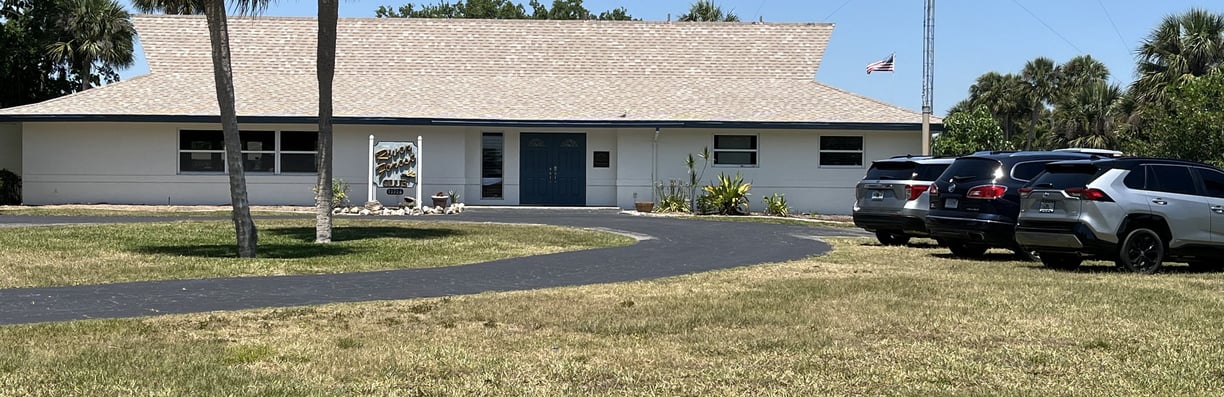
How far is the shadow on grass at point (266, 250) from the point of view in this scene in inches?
663

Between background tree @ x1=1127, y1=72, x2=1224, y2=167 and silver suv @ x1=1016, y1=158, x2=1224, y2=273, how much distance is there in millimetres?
16515

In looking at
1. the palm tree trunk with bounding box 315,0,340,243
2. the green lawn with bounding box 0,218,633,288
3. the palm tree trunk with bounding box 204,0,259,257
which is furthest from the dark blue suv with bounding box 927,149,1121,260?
the palm tree trunk with bounding box 204,0,259,257

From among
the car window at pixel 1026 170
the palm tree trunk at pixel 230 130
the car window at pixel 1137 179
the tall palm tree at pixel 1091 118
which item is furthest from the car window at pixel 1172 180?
the tall palm tree at pixel 1091 118

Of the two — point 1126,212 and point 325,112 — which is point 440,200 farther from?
point 1126,212

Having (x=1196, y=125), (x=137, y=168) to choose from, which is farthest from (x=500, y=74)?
(x=1196, y=125)

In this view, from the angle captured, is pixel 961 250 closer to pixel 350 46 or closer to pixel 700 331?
pixel 700 331

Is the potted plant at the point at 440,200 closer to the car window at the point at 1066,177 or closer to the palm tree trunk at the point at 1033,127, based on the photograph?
the car window at the point at 1066,177

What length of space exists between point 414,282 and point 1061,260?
8.90m

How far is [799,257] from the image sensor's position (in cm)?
1739

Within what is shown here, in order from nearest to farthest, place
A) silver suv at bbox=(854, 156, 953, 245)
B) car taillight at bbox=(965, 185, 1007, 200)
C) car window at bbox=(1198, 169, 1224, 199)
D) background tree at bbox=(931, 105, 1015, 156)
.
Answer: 1. car window at bbox=(1198, 169, 1224, 199)
2. car taillight at bbox=(965, 185, 1007, 200)
3. silver suv at bbox=(854, 156, 953, 245)
4. background tree at bbox=(931, 105, 1015, 156)

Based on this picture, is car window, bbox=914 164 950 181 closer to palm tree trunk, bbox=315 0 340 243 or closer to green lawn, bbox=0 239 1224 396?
green lawn, bbox=0 239 1224 396

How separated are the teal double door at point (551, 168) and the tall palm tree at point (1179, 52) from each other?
19.2m

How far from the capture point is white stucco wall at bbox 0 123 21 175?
34938 millimetres

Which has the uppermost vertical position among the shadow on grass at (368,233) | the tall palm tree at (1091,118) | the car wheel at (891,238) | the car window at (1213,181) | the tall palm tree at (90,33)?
the tall palm tree at (90,33)
